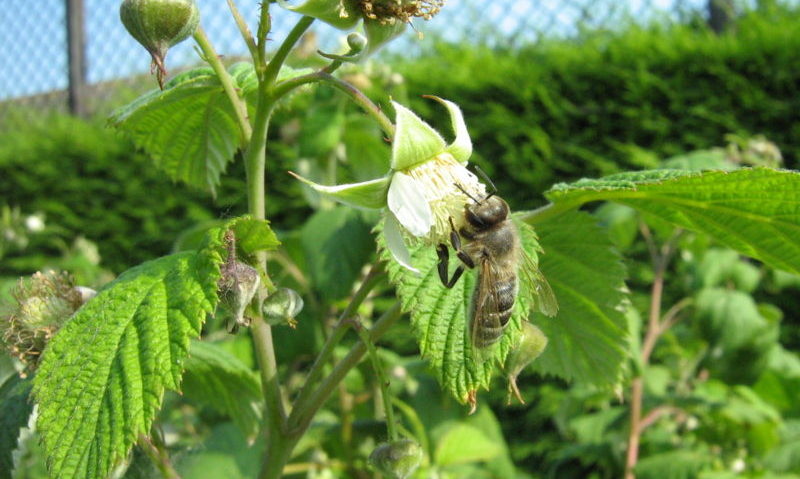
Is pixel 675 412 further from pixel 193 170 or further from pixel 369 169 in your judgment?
pixel 193 170

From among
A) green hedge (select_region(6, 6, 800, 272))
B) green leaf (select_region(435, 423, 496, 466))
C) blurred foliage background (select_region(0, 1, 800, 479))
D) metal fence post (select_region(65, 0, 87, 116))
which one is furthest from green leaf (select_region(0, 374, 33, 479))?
metal fence post (select_region(65, 0, 87, 116))

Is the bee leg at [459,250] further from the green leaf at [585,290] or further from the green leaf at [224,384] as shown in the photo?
the green leaf at [224,384]

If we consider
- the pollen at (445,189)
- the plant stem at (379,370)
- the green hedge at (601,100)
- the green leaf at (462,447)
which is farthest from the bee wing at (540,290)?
the green hedge at (601,100)

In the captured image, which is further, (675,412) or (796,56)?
(796,56)

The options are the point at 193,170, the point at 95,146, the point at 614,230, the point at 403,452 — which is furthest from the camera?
the point at 95,146

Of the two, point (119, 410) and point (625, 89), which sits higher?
point (119, 410)

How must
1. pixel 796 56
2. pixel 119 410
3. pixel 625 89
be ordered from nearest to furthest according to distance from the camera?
pixel 119 410 < pixel 796 56 < pixel 625 89

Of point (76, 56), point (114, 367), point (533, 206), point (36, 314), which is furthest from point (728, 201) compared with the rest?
point (76, 56)

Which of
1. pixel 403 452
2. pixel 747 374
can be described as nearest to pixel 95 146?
pixel 747 374
